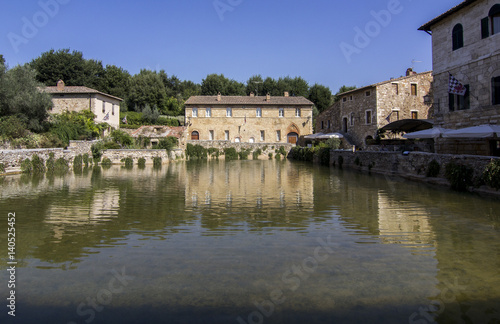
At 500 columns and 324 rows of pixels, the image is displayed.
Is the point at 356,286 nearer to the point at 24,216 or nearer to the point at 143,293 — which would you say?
the point at 143,293

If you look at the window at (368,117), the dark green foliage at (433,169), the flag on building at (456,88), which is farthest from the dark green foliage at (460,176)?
the window at (368,117)

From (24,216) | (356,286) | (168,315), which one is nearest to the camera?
(168,315)

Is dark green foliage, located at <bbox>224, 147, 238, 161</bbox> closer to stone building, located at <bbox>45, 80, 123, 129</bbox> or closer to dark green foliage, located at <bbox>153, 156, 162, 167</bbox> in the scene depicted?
dark green foliage, located at <bbox>153, 156, 162, 167</bbox>

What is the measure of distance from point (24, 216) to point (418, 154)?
643 inches

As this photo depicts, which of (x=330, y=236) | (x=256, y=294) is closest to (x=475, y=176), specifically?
(x=330, y=236)

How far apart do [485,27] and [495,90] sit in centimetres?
289

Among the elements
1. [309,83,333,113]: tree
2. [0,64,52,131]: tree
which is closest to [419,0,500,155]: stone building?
[0,64,52,131]: tree

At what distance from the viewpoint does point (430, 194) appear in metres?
12.4

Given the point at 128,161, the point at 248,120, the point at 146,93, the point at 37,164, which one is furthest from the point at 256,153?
the point at 37,164

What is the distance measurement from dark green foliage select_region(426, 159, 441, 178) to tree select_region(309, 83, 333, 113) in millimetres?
47248

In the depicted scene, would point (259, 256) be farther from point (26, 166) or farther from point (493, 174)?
point (26, 166)

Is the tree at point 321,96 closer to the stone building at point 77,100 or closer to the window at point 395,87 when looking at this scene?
the window at point 395,87

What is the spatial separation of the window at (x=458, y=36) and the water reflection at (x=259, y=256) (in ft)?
33.6

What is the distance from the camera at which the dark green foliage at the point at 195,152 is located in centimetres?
3909
